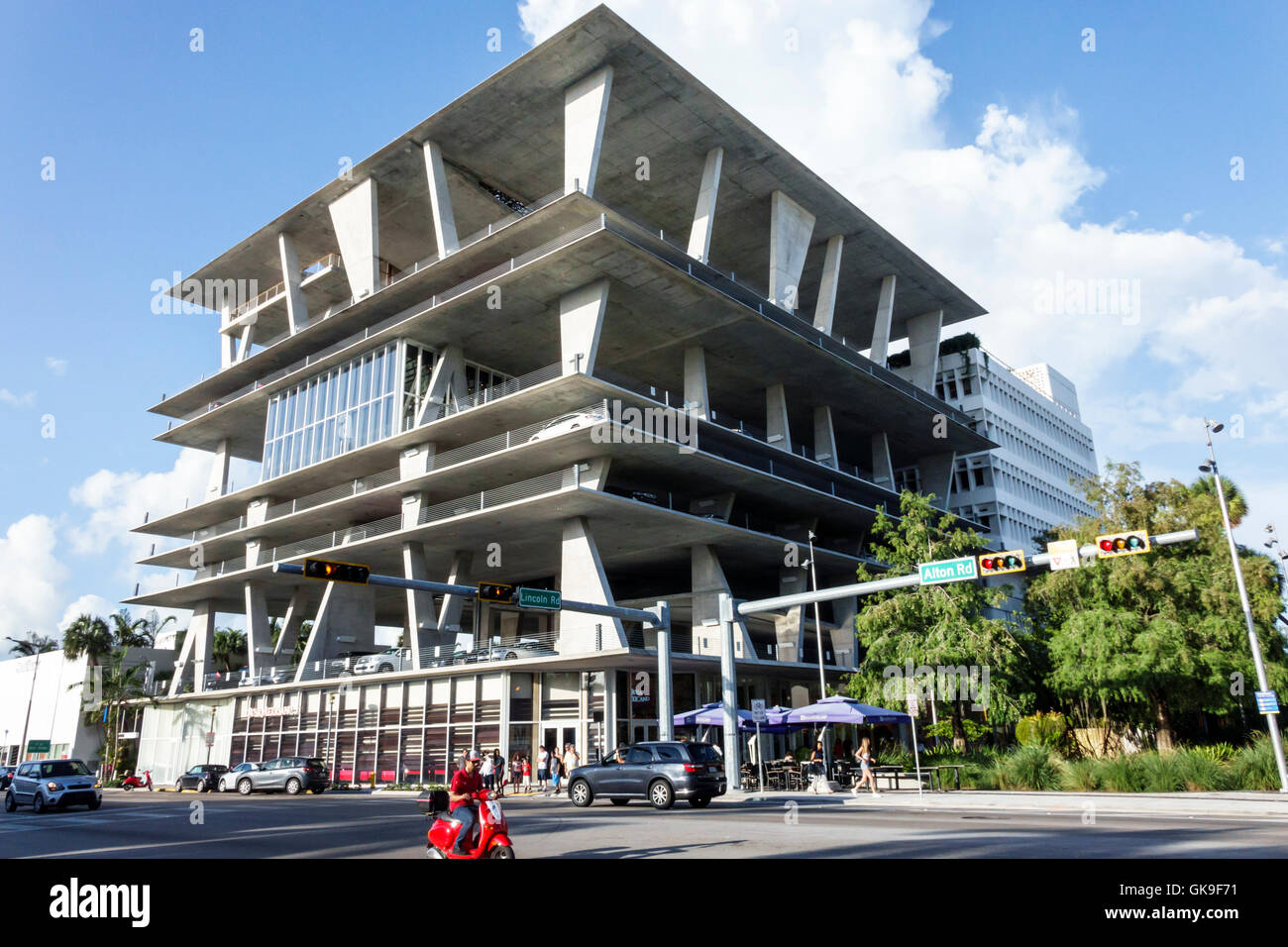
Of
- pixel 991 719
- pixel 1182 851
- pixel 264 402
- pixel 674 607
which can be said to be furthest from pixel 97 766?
pixel 1182 851

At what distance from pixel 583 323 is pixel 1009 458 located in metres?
49.3

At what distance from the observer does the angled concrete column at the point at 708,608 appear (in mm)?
41000

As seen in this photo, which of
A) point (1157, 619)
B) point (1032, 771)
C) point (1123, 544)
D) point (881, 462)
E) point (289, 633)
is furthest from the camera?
point (881, 462)

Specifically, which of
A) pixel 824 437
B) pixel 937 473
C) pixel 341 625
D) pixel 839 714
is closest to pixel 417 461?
pixel 341 625

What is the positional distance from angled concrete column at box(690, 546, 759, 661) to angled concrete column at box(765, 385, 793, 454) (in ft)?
24.3

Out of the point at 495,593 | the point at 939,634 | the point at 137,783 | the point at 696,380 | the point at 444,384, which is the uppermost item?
the point at 444,384

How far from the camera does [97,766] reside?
6575 centimetres

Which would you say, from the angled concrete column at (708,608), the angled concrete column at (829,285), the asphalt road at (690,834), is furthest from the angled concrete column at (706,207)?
the asphalt road at (690,834)

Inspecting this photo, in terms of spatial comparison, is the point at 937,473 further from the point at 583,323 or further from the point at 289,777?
the point at 289,777

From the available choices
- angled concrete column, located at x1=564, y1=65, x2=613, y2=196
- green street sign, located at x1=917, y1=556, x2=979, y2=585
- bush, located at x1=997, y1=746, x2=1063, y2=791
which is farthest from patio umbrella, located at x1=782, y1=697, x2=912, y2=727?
angled concrete column, located at x1=564, y1=65, x2=613, y2=196

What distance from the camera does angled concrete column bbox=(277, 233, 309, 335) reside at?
52.6 meters

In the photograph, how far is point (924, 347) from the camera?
61406 millimetres

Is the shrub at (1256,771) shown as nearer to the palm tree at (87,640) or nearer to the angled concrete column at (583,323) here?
the angled concrete column at (583,323)
